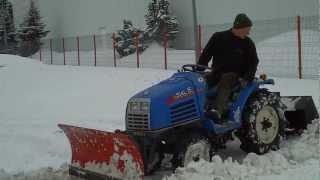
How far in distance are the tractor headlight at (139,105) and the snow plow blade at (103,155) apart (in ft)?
1.04

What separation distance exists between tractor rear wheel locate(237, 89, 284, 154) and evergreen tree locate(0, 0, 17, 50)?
36.5m

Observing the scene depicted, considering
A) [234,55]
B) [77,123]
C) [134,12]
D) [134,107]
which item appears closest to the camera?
[134,107]

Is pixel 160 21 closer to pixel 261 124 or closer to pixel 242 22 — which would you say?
pixel 242 22

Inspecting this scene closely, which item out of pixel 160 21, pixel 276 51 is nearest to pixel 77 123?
pixel 276 51

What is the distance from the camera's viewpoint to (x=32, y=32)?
38812 millimetres

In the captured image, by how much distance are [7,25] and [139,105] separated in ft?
128

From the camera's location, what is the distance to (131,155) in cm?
601

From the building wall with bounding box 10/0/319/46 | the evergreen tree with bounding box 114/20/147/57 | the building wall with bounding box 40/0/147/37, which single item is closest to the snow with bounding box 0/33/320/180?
the building wall with bounding box 10/0/319/46

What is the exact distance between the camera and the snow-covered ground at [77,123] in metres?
6.45

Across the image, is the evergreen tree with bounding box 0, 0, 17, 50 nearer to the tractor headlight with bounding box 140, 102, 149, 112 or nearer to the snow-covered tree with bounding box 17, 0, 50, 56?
the snow-covered tree with bounding box 17, 0, 50, 56

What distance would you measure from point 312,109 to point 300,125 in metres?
0.32

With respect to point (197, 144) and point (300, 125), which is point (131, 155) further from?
point (300, 125)

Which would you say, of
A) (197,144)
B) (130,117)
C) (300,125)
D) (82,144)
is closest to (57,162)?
(82,144)

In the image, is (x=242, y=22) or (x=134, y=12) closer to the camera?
(x=242, y=22)
